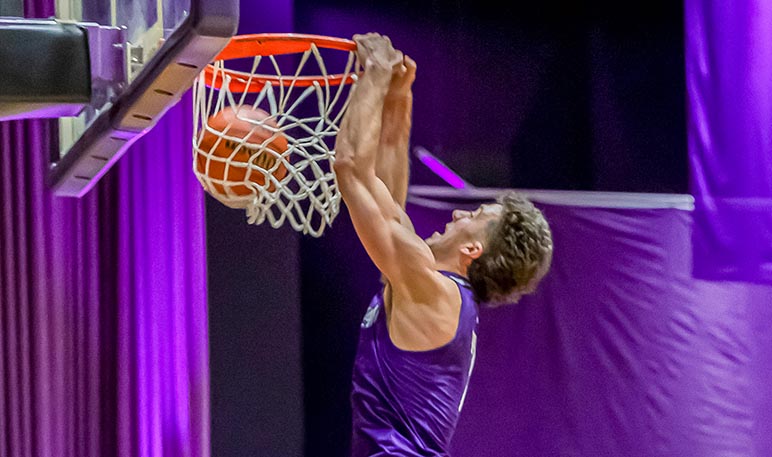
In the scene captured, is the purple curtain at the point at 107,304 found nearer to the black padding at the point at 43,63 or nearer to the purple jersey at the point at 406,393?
the purple jersey at the point at 406,393

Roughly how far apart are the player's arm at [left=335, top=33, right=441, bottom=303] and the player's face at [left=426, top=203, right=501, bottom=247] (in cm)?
40

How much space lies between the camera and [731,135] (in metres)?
4.06

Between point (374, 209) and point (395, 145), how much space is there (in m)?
0.55

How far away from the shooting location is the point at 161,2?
8.12 ft

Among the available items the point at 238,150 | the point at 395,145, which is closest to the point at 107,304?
the point at 238,150

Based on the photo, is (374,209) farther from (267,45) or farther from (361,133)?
(267,45)

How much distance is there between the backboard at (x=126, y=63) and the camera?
2158 mm

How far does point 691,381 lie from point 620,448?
1.51 ft

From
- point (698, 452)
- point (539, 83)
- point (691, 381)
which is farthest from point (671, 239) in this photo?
point (539, 83)

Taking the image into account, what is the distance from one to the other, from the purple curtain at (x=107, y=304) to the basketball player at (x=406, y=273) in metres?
1.97

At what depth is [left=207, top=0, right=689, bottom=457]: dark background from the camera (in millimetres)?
4980

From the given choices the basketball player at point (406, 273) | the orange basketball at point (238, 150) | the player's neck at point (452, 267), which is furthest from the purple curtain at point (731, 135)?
the orange basketball at point (238, 150)

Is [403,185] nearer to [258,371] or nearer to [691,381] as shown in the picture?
[691,381]

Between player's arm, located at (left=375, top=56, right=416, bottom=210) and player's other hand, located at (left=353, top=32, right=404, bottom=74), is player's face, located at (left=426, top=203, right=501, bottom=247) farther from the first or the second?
player's other hand, located at (left=353, top=32, right=404, bottom=74)
